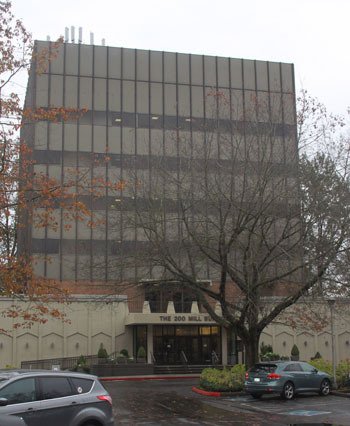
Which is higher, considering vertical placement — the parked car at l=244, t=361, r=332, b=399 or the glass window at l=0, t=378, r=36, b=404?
the glass window at l=0, t=378, r=36, b=404

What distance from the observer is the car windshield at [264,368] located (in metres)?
22.9

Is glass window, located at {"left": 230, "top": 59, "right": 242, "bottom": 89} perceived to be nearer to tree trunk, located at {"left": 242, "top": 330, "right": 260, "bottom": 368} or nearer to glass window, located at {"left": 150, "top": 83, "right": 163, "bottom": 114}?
glass window, located at {"left": 150, "top": 83, "right": 163, "bottom": 114}

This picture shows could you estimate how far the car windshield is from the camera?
22906mm

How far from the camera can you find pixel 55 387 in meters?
11.0

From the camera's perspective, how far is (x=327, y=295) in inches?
1026

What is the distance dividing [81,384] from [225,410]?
→ 9462 mm

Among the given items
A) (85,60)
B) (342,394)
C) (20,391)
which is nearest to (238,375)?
(342,394)

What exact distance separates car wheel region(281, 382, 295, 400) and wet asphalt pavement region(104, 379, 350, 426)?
315mm

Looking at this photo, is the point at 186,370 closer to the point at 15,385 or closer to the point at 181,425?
the point at 181,425

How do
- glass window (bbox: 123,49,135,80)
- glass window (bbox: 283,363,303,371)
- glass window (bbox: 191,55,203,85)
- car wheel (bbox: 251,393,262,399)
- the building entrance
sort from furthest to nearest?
glass window (bbox: 191,55,203,85)
glass window (bbox: 123,49,135,80)
the building entrance
glass window (bbox: 283,363,303,371)
car wheel (bbox: 251,393,262,399)

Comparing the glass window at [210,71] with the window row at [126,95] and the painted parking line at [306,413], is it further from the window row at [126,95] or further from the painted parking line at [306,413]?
the painted parking line at [306,413]

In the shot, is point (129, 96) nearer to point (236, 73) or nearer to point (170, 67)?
point (170, 67)

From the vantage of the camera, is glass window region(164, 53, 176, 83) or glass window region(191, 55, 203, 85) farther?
glass window region(191, 55, 203, 85)

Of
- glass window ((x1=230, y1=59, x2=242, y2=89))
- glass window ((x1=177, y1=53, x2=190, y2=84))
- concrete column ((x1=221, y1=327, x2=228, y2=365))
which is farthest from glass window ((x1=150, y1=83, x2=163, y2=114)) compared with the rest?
concrete column ((x1=221, y1=327, x2=228, y2=365))
